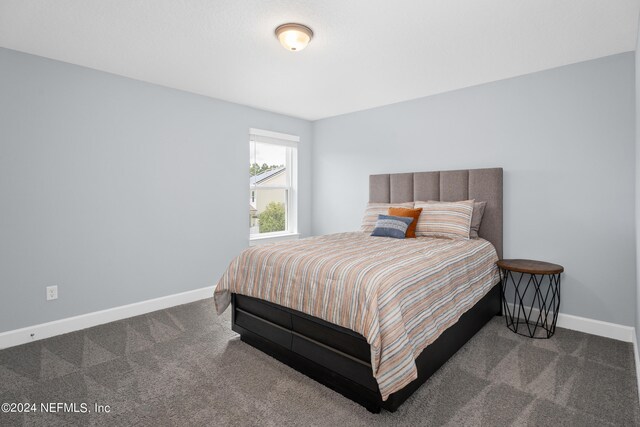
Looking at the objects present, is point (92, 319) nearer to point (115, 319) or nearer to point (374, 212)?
point (115, 319)

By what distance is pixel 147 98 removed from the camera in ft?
11.1

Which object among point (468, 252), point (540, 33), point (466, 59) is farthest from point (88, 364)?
point (540, 33)

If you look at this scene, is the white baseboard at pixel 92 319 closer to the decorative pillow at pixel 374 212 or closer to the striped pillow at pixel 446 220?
the decorative pillow at pixel 374 212

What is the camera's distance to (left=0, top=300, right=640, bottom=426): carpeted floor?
180cm

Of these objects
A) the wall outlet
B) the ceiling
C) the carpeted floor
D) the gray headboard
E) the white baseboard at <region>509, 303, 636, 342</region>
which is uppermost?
the ceiling

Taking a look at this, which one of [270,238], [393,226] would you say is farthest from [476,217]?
[270,238]

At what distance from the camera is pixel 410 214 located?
342cm

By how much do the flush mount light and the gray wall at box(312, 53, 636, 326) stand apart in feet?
6.69

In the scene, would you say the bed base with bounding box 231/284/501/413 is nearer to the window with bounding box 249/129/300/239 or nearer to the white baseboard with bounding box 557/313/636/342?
the white baseboard with bounding box 557/313/636/342

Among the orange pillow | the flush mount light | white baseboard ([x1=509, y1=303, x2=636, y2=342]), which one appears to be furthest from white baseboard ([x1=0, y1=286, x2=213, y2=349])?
white baseboard ([x1=509, y1=303, x2=636, y2=342])

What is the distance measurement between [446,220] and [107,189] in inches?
127

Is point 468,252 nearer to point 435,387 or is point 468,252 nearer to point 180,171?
point 435,387

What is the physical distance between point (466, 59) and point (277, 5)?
5.51 feet

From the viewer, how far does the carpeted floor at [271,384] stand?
1.80m
